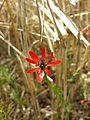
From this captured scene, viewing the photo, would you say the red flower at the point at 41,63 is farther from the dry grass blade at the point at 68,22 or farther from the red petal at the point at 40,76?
the dry grass blade at the point at 68,22

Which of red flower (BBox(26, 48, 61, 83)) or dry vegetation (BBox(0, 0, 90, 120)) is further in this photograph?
dry vegetation (BBox(0, 0, 90, 120))

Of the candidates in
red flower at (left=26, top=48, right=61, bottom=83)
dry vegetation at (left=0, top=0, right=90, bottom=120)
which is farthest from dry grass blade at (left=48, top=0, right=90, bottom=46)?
red flower at (left=26, top=48, right=61, bottom=83)

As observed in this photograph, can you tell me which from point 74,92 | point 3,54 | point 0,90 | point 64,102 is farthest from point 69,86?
point 3,54

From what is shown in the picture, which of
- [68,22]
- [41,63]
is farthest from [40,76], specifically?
[68,22]

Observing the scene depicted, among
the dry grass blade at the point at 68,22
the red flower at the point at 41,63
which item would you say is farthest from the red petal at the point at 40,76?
the dry grass blade at the point at 68,22

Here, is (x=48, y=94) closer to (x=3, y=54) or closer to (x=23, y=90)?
(x=23, y=90)

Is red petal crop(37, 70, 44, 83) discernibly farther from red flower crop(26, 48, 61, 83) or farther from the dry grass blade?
the dry grass blade

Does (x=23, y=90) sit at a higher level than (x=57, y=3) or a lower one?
lower

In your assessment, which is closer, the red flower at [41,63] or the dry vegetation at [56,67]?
the red flower at [41,63]
